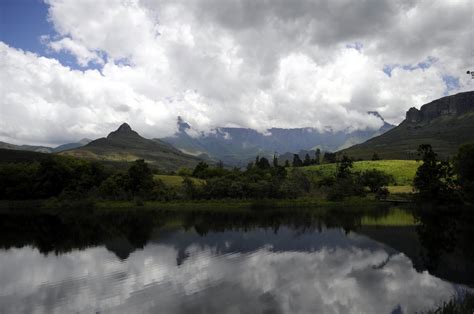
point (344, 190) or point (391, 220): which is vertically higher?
point (344, 190)

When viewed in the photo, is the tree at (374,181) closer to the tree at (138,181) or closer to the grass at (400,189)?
the grass at (400,189)

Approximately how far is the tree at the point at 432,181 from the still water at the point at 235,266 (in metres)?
26.9

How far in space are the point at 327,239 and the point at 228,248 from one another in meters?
17.5

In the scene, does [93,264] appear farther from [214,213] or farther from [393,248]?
[214,213]

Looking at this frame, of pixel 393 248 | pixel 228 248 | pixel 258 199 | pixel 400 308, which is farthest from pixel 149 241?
pixel 258 199

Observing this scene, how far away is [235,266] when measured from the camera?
41719mm

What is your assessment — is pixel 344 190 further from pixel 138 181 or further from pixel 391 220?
pixel 138 181

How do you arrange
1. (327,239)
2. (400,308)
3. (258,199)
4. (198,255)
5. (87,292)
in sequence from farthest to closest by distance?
(258,199) < (327,239) < (198,255) < (87,292) < (400,308)

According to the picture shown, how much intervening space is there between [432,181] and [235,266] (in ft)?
274

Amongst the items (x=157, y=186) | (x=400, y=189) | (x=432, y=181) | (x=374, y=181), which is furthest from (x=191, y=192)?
(x=400, y=189)

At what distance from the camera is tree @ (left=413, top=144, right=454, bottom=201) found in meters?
105

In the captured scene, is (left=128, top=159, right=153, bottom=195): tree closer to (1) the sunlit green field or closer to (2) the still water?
(2) the still water

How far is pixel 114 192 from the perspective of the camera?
121 m

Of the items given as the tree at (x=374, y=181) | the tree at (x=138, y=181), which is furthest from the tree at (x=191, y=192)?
the tree at (x=374, y=181)
